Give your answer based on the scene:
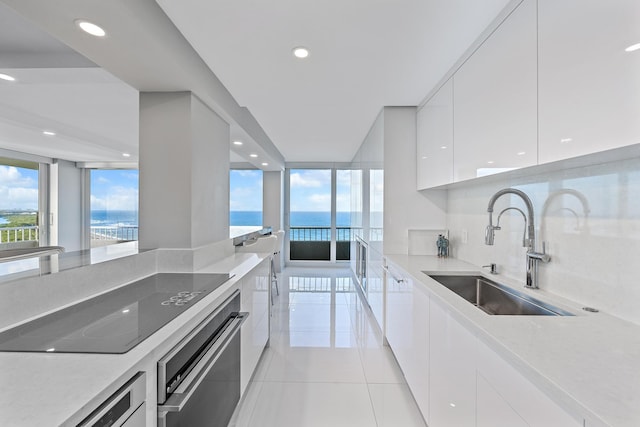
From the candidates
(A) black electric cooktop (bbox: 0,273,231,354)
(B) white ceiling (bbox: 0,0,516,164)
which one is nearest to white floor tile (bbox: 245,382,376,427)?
(A) black electric cooktop (bbox: 0,273,231,354)

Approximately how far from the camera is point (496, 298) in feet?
5.67

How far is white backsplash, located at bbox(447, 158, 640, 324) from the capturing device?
1.06 meters

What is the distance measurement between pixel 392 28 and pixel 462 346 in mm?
1709

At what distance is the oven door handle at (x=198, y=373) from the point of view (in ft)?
3.01

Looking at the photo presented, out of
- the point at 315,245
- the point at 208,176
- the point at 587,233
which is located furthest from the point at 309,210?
the point at 587,233

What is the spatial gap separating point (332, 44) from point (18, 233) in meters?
7.75

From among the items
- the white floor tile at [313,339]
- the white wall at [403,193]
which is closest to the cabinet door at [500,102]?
the white wall at [403,193]

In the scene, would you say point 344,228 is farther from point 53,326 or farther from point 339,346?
point 53,326

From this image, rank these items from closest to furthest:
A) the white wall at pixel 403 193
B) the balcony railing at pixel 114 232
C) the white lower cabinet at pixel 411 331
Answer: the white lower cabinet at pixel 411 331 < the white wall at pixel 403 193 < the balcony railing at pixel 114 232

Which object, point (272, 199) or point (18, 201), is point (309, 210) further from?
point (18, 201)

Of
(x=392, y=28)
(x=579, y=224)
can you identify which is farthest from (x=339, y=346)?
(x=392, y=28)

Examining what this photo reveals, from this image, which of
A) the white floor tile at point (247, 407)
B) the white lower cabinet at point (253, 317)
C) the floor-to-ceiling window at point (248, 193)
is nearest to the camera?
the white floor tile at point (247, 407)

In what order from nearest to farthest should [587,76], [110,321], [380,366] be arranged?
1. [587,76]
2. [110,321]
3. [380,366]

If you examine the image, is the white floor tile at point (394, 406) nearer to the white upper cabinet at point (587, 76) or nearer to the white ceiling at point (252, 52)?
the white upper cabinet at point (587, 76)
